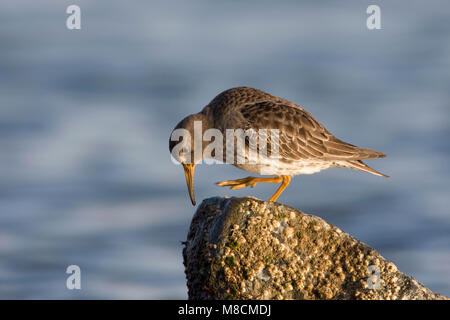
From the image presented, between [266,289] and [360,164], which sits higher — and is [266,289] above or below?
below

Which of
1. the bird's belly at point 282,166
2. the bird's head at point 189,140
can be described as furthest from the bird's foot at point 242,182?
the bird's head at point 189,140

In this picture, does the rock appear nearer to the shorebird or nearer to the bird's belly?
the bird's belly

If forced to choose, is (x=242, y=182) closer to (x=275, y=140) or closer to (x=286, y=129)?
(x=275, y=140)

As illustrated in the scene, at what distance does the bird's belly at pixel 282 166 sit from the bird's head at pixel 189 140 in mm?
767

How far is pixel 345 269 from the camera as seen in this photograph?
6.91 m

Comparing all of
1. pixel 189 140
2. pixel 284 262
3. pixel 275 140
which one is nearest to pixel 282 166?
pixel 275 140

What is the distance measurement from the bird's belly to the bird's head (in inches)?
30.2

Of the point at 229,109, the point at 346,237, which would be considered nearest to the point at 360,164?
the point at 229,109

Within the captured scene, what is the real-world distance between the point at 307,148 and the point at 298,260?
132 inches

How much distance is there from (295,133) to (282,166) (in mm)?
580

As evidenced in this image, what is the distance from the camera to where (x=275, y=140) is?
980cm

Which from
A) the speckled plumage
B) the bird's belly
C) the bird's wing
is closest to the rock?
the bird's belly
